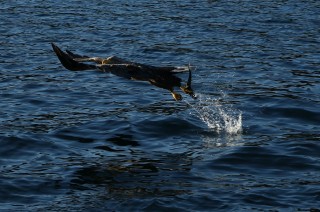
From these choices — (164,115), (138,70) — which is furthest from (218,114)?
(138,70)

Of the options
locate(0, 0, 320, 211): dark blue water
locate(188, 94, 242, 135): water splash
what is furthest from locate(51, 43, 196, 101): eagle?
locate(188, 94, 242, 135): water splash

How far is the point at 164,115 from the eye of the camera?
15.4 m

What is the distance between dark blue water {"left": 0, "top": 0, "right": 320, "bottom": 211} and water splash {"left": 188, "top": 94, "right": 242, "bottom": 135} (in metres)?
0.04

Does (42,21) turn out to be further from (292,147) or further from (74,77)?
(292,147)

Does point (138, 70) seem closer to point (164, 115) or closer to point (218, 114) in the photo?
point (164, 115)

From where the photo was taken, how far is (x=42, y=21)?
80.4 feet

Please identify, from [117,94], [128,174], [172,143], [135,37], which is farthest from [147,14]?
[128,174]

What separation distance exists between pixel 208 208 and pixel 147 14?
1563 cm

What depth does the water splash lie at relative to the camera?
48.2 feet

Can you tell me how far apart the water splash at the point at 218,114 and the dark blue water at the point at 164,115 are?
0.04 metres

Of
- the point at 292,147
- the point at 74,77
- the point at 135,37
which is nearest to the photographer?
the point at 292,147

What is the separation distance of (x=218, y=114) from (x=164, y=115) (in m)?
1.13

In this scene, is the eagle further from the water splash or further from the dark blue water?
the water splash

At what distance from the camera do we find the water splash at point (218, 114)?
48.2ft
